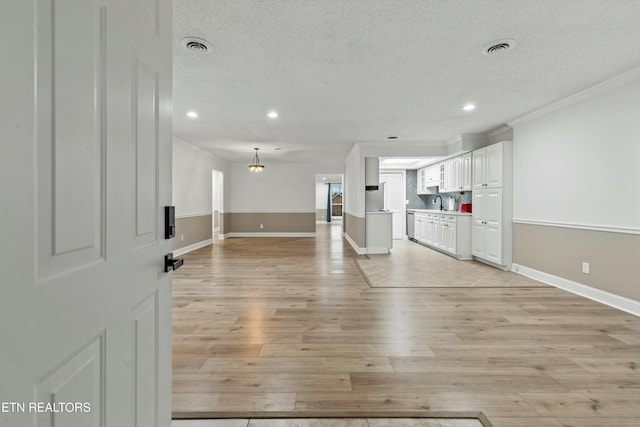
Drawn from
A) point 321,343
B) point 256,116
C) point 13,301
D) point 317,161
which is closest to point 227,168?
point 317,161

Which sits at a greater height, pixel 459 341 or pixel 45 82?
pixel 45 82

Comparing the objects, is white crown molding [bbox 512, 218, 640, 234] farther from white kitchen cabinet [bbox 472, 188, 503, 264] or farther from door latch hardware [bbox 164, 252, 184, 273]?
door latch hardware [bbox 164, 252, 184, 273]

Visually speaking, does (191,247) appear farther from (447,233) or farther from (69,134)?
(69,134)

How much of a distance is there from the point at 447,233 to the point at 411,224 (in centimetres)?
255

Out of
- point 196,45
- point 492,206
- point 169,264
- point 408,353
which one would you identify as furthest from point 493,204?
point 169,264

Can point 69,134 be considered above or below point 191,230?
above

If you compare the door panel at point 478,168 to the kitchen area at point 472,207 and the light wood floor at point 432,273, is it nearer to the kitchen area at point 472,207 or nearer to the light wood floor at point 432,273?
the kitchen area at point 472,207

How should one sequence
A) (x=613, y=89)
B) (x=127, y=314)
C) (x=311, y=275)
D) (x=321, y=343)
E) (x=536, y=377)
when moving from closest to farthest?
(x=127, y=314) < (x=536, y=377) < (x=321, y=343) < (x=613, y=89) < (x=311, y=275)

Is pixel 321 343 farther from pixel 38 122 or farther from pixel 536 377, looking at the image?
pixel 38 122

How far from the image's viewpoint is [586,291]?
3576 millimetres

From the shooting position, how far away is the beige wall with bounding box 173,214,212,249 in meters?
6.46

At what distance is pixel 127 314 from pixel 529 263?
17.6 feet

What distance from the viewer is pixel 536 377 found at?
6.17 ft

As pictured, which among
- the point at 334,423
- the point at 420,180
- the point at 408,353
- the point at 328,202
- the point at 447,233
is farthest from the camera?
the point at 328,202
